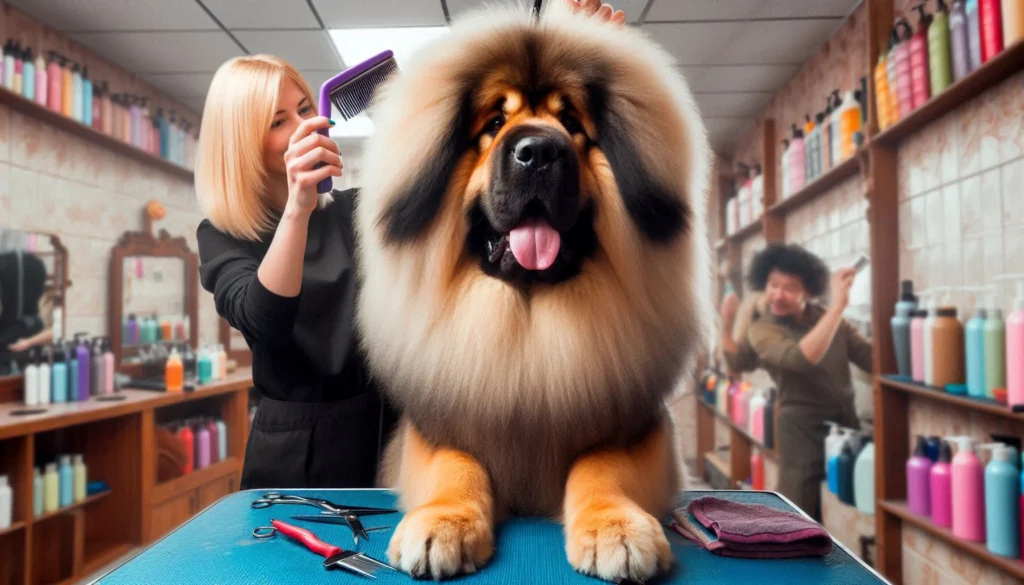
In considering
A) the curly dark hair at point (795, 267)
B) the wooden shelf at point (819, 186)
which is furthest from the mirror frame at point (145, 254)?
the wooden shelf at point (819, 186)

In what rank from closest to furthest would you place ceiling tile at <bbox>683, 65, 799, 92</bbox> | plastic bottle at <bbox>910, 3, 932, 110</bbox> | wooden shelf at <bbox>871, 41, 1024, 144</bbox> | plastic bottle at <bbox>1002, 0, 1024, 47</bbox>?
1. plastic bottle at <bbox>1002, 0, 1024, 47</bbox>
2. wooden shelf at <bbox>871, 41, 1024, 144</bbox>
3. plastic bottle at <bbox>910, 3, 932, 110</bbox>
4. ceiling tile at <bbox>683, 65, 799, 92</bbox>

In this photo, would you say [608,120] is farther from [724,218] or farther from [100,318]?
[724,218]

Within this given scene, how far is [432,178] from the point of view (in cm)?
101

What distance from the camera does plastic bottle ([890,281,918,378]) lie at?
2.61 meters

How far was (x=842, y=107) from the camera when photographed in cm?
325

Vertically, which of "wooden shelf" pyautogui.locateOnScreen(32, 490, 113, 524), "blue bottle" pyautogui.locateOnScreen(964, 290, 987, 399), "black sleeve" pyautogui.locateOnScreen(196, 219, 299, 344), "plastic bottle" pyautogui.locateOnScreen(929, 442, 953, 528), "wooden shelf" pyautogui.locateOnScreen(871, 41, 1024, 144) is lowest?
"wooden shelf" pyautogui.locateOnScreen(32, 490, 113, 524)

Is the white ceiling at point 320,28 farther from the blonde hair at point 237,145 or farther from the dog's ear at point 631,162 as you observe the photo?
the dog's ear at point 631,162

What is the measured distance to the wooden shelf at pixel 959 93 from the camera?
6.62 ft

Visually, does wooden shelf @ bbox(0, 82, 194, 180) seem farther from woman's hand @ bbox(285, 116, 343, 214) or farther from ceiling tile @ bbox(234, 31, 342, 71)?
woman's hand @ bbox(285, 116, 343, 214)

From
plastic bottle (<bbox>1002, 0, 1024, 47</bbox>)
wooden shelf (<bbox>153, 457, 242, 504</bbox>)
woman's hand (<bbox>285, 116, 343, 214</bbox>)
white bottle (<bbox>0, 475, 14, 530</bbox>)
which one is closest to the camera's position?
woman's hand (<bbox>285, 116, 343, 214</bbox>)

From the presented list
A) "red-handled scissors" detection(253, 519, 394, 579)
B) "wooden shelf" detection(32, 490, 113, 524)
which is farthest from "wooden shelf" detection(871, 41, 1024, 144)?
"wooden shelf" detection(32, 490, 113, 524)

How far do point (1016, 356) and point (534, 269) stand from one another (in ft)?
5.83

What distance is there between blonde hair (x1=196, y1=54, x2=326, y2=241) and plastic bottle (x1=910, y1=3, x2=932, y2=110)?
7.51 ft

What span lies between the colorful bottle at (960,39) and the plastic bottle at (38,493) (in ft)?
13.1
